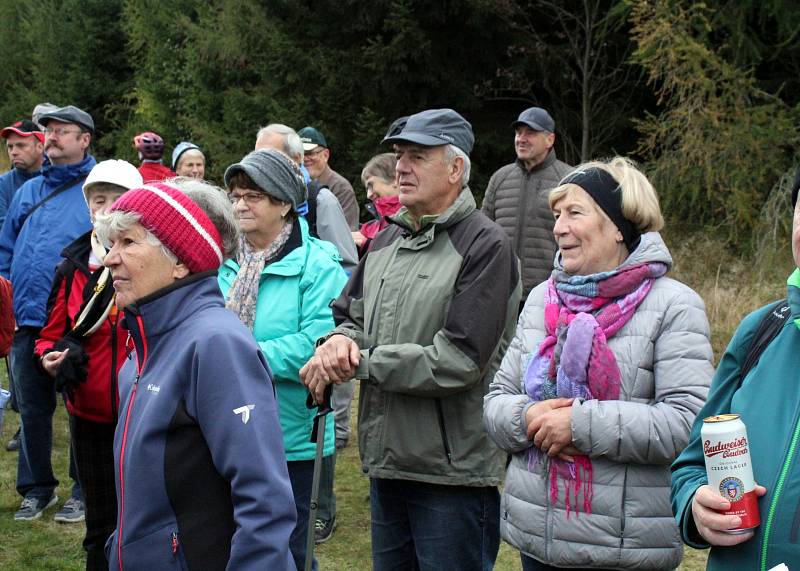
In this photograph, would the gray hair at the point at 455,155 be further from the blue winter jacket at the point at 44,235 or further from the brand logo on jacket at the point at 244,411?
the blue winter jacket at the point at 44,235

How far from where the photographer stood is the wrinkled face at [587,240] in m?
3.13

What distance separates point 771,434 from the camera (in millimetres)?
2193

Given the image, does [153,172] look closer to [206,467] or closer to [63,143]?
[63,143]

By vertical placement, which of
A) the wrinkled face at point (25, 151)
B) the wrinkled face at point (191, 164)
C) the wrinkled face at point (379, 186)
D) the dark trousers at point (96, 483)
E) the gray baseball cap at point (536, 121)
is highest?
the gray baseball cap at point (536, 121)

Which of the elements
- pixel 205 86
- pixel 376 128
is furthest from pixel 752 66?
pixel 205 86

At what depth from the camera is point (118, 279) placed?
8.79 feet

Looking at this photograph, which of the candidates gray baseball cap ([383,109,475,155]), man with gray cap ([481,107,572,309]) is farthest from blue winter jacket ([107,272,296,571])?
man with gray cap ([481,107,572,309])

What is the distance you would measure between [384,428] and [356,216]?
4.60 metres

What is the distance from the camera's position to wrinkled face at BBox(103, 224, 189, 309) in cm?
265

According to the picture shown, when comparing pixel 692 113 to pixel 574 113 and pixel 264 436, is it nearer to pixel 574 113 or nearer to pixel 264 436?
pixel 574 113

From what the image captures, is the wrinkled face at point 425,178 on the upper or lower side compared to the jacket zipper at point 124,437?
upper

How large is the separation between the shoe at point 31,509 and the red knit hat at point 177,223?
13.7 feet

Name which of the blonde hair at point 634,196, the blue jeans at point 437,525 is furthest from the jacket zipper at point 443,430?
the blonde hair at point 634,196

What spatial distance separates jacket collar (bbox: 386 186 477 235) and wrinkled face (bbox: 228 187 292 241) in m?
0.60
